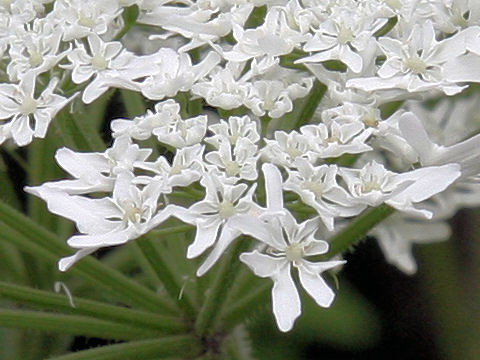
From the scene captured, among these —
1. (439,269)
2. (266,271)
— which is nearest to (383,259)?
(439,269)

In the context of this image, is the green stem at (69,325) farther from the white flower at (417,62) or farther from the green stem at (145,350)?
the white flower at (417,62)

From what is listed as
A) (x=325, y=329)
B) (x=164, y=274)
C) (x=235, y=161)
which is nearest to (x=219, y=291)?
(x=164, y=274)

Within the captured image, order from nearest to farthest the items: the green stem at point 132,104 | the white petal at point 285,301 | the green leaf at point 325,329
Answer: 1. the white petal at point 285,301
2. the green stem at point 132,104
3. the green leaf at point 325,329

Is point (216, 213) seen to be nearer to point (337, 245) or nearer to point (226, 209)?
point (226, 209)

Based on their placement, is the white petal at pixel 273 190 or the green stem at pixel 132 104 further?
the green stem at pixel 132 104

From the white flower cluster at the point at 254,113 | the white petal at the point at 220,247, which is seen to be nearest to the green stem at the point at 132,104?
the white flower cluster at the point at 254,113

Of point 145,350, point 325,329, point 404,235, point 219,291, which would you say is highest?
point 219,291
